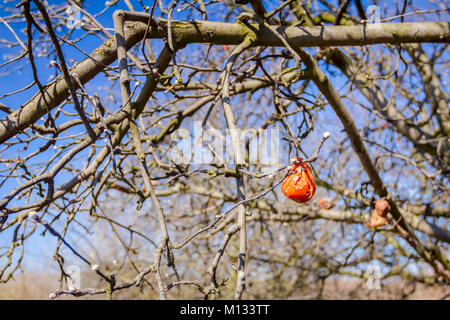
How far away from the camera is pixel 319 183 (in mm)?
4551

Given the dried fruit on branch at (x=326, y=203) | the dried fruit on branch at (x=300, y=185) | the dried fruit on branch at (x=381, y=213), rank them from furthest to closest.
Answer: the dried fruit on branch at (x=326, y=203), the dried fruit on branch at (x=381, y=213), the dried fruit on branch at (x=300, y=185)

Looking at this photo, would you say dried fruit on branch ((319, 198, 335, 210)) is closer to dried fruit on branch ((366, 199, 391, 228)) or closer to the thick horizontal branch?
dried fruit on branch ((366, 199, 391, 228))

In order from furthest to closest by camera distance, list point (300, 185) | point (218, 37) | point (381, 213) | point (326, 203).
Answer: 1. point (326, 203)
2. point (381, 213)
3. point (218, 37)
4. point (300, 185)

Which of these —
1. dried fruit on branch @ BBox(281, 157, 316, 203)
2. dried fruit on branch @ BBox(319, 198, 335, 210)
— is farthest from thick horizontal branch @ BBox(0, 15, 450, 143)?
dried fruit on branch @ BBox(319, 198, 335, 210)

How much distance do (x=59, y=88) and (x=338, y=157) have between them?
171 inches

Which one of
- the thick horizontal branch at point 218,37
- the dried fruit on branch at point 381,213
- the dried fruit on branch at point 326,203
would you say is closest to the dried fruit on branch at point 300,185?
the thick horizontal branch at point 218,37

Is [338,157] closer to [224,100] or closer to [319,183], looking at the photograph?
[319,183]

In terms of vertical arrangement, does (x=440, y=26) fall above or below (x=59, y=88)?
above

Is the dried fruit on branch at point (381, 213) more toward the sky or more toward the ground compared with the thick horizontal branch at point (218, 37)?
more toward the ground

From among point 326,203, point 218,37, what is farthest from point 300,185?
point 326,203

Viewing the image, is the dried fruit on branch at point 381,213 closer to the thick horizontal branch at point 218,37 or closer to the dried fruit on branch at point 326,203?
the thick horizontal branch at point 218,37

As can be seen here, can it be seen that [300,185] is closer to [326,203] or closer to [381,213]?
[381,213]

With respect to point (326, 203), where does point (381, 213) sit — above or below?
below

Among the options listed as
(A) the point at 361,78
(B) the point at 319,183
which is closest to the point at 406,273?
(B) the point at 319,183
